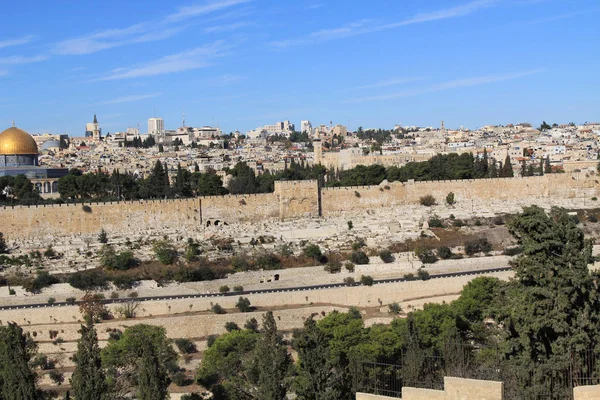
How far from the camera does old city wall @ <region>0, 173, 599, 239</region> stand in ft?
96.6

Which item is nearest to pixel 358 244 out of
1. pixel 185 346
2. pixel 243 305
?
pixel 243 305

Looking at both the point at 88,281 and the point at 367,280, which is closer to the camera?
the point at 367,280

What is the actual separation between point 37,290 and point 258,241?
774 cm

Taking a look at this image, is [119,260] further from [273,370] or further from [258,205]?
[273,370]

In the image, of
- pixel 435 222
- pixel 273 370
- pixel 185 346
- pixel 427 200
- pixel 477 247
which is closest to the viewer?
pixel 273 370

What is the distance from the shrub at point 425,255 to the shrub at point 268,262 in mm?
4302

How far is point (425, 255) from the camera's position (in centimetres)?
2688

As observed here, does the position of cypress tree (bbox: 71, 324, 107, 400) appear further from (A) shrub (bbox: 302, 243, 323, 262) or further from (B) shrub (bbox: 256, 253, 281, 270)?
(A) shrub (bbox: 302, 243, 323, 262)

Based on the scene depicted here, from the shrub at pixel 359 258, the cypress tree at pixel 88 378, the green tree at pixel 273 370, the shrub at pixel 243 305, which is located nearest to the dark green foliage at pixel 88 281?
the shrub at pixel 243 305

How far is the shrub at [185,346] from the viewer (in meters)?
19.7

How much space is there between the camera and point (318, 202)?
33.2 meters

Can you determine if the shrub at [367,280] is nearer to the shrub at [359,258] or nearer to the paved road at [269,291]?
the paved road at [269,291]

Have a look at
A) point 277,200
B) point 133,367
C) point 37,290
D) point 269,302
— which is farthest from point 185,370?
point 277,200

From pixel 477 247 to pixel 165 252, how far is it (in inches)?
388
